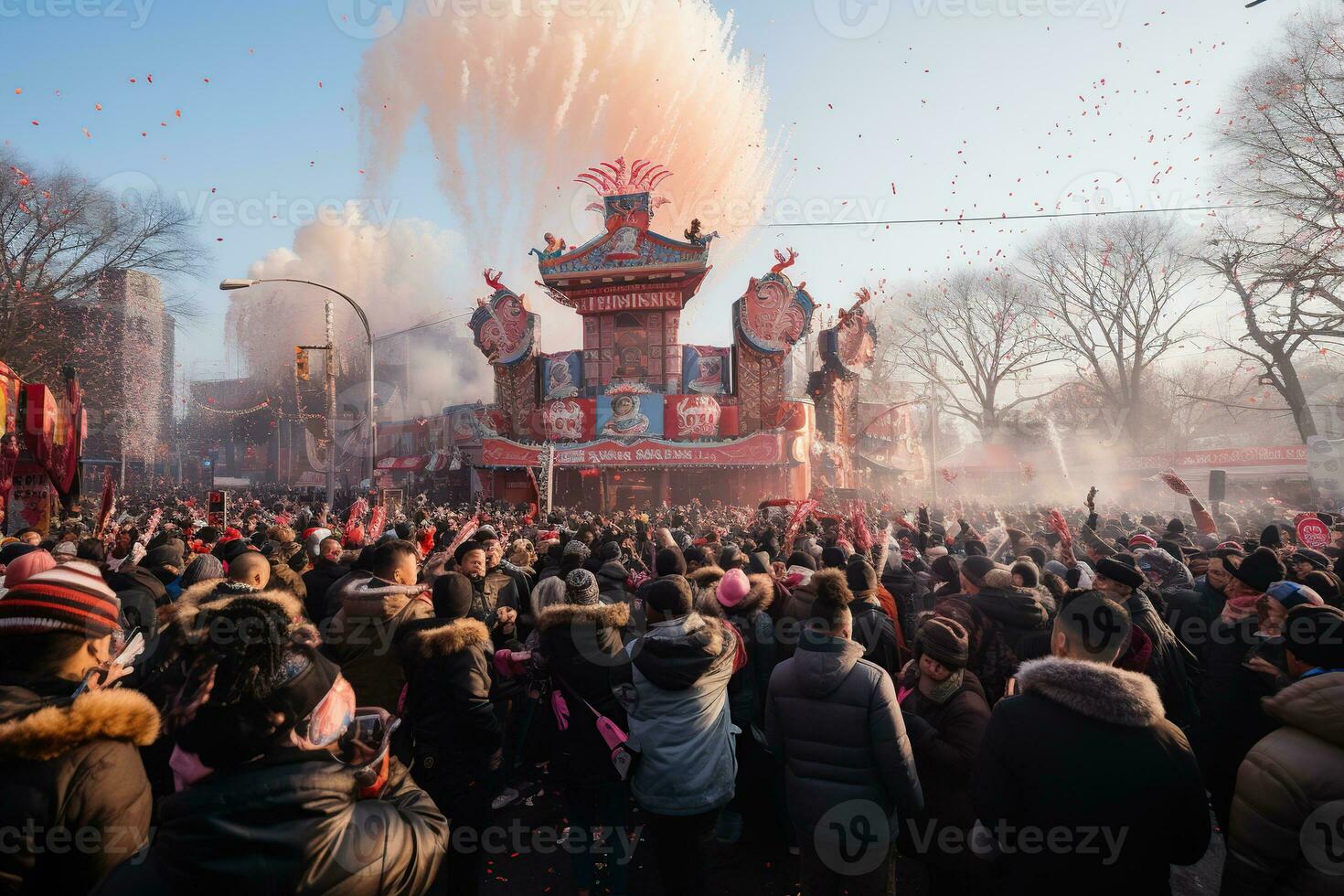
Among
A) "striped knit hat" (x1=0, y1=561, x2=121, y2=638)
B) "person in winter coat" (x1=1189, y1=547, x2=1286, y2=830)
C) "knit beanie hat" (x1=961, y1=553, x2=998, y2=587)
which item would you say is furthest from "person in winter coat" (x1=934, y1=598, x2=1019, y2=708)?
"striped knit hat" (x1=0, y1=561, x2=121, y2=638)

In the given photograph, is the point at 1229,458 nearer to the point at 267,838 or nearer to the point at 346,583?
the point at 346,583

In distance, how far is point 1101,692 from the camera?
243 cm

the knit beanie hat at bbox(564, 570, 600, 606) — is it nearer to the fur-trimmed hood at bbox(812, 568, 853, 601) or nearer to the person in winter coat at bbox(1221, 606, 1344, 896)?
the fur-trimmed hood at bbox(812, 568, 853, 601)

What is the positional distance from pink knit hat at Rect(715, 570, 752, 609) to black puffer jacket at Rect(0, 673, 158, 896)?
149 inches

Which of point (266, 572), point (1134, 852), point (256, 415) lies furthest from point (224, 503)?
point (256, 415)

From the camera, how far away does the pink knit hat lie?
525cm

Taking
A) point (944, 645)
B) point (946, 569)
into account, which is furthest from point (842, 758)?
point (946, 569)

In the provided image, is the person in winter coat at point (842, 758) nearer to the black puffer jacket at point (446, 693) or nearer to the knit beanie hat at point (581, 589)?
the knit beanie hat at point (581, 589)

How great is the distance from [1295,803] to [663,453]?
28.4m

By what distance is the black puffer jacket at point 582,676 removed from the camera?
3.98m

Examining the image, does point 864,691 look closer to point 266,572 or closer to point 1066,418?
point 266,572

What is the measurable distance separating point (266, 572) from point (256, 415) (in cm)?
7773

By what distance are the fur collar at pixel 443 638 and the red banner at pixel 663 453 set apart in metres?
26.6

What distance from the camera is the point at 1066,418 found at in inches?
2233
